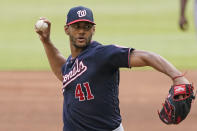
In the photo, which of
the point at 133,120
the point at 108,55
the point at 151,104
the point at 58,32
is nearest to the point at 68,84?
the point at 108,55

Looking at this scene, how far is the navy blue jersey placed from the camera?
4223mm

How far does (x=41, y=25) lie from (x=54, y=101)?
5541 millimetres

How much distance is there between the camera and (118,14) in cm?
2700

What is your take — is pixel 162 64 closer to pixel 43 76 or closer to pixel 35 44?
pixel 43 76

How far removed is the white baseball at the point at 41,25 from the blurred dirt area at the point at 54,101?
11.6 feet

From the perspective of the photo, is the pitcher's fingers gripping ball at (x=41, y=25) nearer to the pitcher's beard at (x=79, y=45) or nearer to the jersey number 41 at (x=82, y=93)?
the pitcher's beard at (x=79, y=45)

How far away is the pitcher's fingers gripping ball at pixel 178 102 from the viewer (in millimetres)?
3677

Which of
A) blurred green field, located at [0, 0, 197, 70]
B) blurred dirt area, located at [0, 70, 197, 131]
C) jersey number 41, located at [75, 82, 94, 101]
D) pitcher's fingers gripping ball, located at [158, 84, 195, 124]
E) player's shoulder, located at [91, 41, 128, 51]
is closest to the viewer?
pitcher's fingers gripping ball, located at [158, 84, 195, 124]

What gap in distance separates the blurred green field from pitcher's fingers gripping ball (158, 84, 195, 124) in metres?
10.7

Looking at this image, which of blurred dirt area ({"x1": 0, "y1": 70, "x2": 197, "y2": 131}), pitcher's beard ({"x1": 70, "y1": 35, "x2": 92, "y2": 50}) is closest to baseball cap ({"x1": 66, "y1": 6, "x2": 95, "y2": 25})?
pitcher's beard ({"x1": 70, "y1": 35, "x2": 92, "y2": 50})

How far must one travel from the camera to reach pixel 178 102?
3.73 m

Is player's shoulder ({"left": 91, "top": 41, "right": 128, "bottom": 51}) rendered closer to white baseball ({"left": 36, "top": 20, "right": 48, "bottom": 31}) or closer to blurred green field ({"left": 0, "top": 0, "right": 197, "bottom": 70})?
white baseball ({"left": 36, "top": 20, "right": 48, "bottom": 31})

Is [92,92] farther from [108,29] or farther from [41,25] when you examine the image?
[108,29]

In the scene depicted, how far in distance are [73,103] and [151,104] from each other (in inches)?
227
